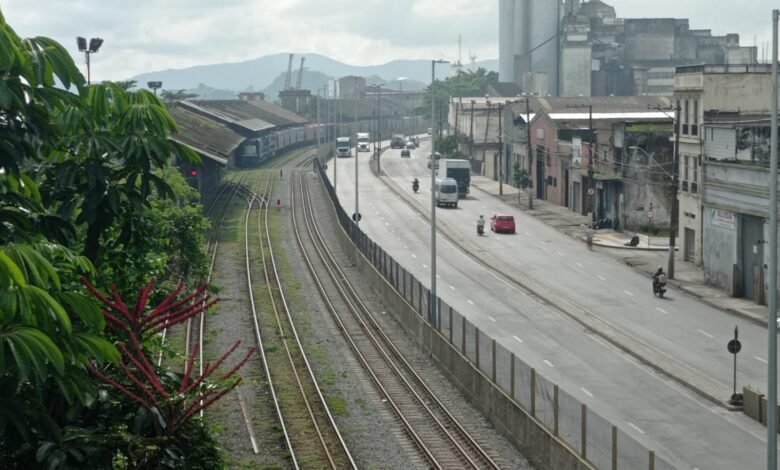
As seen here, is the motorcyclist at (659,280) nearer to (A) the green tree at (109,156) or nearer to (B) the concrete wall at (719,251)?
(B) the concrete wall at (719,251)

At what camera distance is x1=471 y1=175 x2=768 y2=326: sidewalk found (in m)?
53.5

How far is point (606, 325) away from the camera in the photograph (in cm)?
4950

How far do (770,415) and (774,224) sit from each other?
11.0ft

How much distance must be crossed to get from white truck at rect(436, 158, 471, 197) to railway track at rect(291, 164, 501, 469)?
36275 mm

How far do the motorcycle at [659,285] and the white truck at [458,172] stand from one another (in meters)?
47.9

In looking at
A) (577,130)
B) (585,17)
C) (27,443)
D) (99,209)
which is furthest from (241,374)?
(585,17)

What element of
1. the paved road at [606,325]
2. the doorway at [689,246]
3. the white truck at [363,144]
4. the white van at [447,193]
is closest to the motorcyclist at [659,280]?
the paved road at [606,325]

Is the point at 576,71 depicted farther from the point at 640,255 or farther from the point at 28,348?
the point at 28,348

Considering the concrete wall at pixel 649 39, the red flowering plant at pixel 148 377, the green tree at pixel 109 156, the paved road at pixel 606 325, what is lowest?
the paved road at pixel 606 325

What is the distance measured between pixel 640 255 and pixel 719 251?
12436 millimetres

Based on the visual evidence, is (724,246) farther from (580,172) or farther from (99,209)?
(99,209)

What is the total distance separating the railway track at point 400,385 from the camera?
2998 centimetres

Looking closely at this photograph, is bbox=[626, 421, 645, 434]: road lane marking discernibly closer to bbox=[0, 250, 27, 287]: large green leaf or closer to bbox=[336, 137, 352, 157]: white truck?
bbox=[0, 250, 27, 287]: large green leaf

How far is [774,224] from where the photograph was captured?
22000mm
